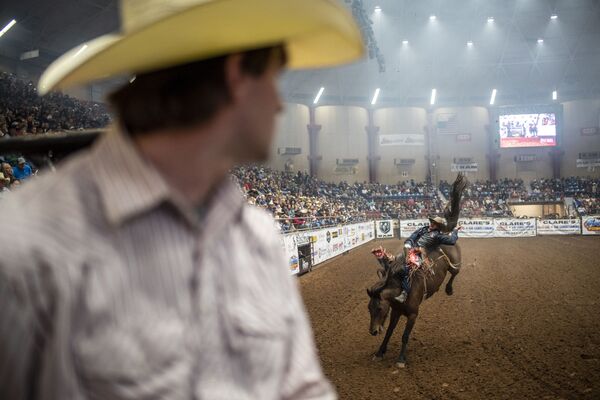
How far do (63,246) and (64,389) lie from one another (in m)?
0.28

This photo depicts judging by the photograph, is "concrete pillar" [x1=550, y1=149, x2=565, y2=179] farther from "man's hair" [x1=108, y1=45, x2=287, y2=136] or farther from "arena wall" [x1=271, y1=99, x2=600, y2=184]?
"man's hair" [x1=108, y1=45, x2=287, y2=136]

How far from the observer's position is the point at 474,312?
9.72m

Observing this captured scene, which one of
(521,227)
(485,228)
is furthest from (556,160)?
(485,228)

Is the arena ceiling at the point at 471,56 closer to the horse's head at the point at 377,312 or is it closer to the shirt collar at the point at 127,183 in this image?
the horse's head at the point at 377,312

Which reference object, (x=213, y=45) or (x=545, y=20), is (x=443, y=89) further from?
(x=213, y=45)

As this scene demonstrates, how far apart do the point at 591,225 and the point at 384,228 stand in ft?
46.2

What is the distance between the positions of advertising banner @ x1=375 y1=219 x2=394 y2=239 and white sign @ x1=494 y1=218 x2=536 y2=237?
7.51 m

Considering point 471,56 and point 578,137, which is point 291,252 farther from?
point 578,137

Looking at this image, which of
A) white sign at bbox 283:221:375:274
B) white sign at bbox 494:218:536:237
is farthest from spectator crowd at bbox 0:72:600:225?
white sign at bbox 494:218:536:237

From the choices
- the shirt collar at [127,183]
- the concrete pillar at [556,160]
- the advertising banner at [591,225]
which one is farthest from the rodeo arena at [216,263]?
the concrete pillar at [556,160]

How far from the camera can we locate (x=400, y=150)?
147 ft

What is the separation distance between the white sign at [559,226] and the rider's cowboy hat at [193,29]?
110ft

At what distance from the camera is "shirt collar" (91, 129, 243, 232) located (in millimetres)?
884

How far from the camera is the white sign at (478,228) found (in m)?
30.1
